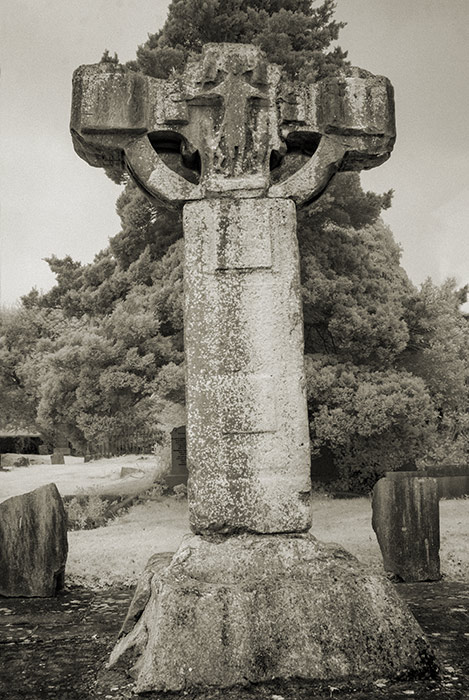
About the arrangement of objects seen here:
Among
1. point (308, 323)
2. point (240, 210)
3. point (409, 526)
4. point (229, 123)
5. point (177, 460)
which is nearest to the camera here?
point (240, 210)

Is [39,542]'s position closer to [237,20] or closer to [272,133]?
[272,133]

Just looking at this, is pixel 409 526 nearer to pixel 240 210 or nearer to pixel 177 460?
pixel 240 210

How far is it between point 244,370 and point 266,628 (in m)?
1.33

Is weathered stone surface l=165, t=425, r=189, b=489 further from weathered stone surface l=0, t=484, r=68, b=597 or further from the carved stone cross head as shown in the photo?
the carved stone cross head

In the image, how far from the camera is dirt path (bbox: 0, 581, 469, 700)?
2.66 m

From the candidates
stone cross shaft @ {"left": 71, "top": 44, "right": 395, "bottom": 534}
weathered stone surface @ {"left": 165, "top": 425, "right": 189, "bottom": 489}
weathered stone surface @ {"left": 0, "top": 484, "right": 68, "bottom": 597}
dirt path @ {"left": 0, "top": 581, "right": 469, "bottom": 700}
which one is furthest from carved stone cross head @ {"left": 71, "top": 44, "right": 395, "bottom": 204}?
weathered stone surface @ {"left": 165, "top": 425, "right": 189, "bottom": 489}

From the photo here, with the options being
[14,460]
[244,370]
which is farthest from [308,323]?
[14,460]

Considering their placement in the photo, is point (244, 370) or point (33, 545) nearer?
point (244, 370)

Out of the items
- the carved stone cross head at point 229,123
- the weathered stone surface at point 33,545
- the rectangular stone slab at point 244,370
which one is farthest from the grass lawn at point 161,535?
the carved stone cross head at point 229,123

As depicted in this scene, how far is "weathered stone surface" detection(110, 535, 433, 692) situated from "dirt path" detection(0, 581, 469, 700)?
76 millimetres

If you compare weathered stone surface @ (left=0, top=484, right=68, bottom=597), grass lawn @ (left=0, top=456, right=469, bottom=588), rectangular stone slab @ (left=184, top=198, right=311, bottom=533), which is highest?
rectangular stone slab @ (left=184, top=198, right=311, bottom=533)

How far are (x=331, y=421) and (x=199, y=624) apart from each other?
8.22 meters

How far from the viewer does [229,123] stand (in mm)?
3717

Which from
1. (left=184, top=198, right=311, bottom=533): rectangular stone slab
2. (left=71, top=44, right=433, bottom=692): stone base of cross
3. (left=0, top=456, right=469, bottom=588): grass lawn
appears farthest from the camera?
(left=0, top=456, right=469, bottom=588): grass lawn
